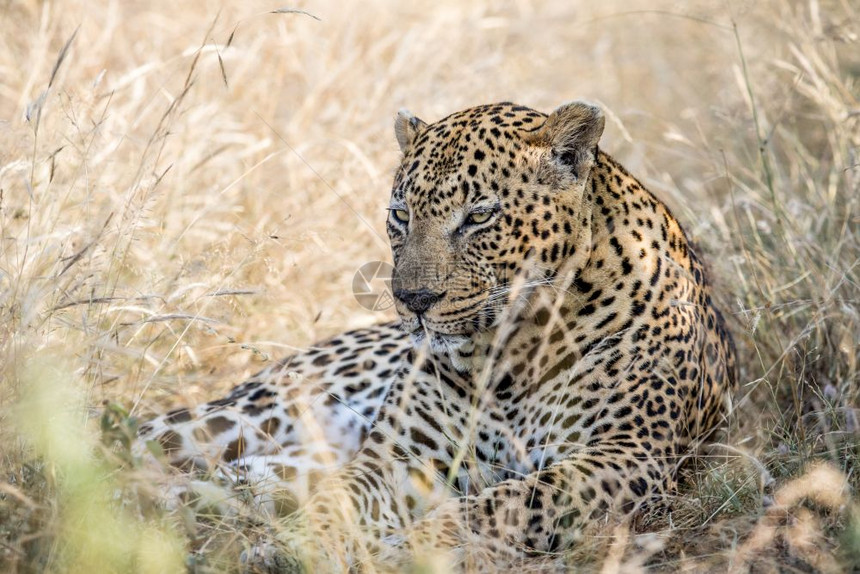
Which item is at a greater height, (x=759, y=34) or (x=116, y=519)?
(x=759, y=34)

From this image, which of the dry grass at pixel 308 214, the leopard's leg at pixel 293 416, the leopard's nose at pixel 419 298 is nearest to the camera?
the dry grass at pixel 308 214

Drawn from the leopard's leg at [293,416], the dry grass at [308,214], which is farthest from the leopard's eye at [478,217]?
the leopard's leg at [293,416]

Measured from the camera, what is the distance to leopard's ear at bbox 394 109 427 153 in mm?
5312

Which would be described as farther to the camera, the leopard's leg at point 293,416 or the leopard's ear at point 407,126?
the leopard's leg at point 293,416

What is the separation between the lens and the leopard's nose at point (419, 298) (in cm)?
461

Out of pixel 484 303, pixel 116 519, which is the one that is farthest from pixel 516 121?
pixel 116 519

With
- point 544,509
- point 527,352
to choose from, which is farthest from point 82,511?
point 527,352

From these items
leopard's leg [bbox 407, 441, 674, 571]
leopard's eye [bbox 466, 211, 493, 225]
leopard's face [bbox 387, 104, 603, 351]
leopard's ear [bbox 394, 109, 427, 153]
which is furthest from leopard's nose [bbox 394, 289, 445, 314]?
leopard's ear [bbox 394, 109, 427, 153]

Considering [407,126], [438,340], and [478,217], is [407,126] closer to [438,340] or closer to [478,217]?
[478,217]

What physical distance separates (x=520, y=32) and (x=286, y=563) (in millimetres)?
9560

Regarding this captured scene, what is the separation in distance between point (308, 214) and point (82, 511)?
15.5ft

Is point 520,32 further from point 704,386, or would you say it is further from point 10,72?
point 704,386

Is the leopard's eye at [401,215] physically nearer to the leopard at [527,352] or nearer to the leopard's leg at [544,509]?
the leopard at [527,352]

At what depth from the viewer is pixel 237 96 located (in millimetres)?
8969
